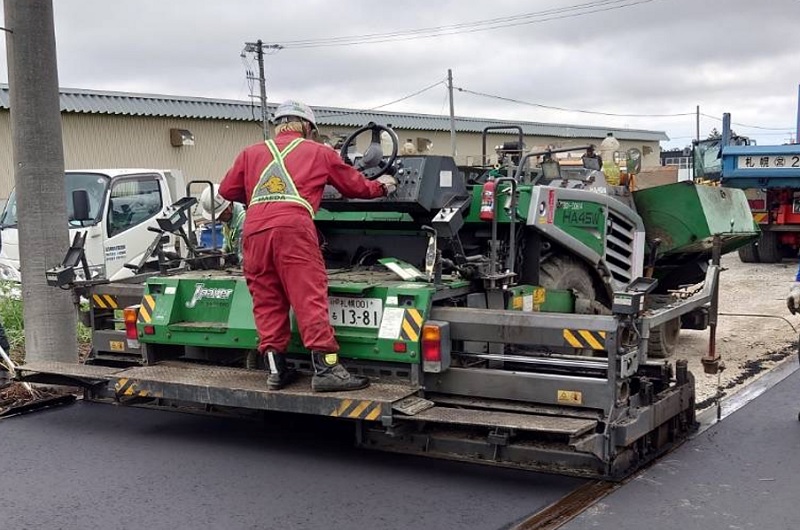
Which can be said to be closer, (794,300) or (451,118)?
(794,300)

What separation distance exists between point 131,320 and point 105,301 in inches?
24.1

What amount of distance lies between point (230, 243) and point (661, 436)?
419cm

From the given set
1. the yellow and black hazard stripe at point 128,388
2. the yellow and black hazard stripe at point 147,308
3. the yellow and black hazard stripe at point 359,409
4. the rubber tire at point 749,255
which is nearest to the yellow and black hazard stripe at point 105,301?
the yellow and black hazard stripe at point 147,308

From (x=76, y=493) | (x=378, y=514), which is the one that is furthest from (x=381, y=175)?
(x=76, y=493)

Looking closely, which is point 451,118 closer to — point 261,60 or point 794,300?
point 261,60

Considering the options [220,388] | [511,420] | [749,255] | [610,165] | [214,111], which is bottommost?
[749,255]

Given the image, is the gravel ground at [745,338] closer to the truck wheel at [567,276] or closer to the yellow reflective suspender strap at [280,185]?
the truck wheel at [567,276]

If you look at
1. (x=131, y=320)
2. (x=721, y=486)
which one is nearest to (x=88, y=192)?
(x=131, y=320)

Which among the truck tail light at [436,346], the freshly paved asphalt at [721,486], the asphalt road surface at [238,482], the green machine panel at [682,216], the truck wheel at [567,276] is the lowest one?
the freshly paved asphalt at [721,486]

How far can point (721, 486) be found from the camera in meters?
5.20

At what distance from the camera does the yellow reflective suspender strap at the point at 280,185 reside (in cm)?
548

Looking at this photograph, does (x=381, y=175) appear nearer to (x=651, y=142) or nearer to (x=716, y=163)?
(x=716, y=163)

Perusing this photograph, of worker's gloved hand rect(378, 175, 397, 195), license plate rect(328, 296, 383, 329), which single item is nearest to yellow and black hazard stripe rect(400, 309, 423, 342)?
license plate rect(328, 296, 383, 329)

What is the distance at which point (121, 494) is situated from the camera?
518cm
